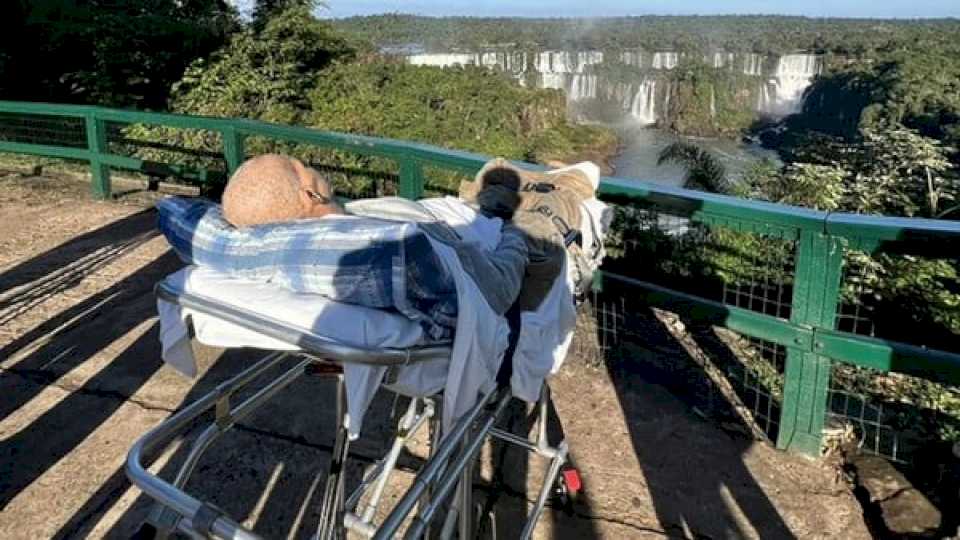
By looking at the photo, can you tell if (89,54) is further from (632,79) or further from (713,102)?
(632,79)

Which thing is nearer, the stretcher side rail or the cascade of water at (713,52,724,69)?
the stretcher side rail

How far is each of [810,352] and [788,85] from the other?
8875 cm

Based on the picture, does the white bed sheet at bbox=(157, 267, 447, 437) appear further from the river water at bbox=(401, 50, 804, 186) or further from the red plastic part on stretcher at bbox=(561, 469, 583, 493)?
the river water at bbox=(401, 50, 804, 186)

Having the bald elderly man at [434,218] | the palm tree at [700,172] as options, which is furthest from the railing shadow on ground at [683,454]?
the palm tree at [700,172]

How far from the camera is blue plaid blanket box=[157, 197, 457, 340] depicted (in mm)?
1612

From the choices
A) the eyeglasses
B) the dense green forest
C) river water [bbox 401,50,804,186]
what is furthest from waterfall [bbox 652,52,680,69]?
the eyeglasses

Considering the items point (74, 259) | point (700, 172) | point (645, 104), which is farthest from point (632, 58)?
point (74, 259)

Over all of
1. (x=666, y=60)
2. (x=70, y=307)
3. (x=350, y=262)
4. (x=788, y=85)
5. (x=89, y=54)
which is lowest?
(x=70, y=307)

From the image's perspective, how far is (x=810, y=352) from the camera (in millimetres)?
3217

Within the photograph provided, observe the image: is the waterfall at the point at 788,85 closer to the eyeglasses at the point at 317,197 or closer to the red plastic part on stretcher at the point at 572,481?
the red plastic part on stretcher at the point at 572,481

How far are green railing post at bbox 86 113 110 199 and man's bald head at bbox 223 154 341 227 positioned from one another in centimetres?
649

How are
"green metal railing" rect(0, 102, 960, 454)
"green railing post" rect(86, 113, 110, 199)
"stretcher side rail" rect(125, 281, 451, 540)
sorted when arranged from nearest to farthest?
"stretcher side rail" rect(125, 281, 451, 540), "green metal railing" rect(0, 102, 960, 454), "green railing post" rect(86, 113, 110, 199)

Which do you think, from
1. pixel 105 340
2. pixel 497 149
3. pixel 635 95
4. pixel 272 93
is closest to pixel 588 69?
pixel 635 95

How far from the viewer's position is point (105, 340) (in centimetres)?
450
